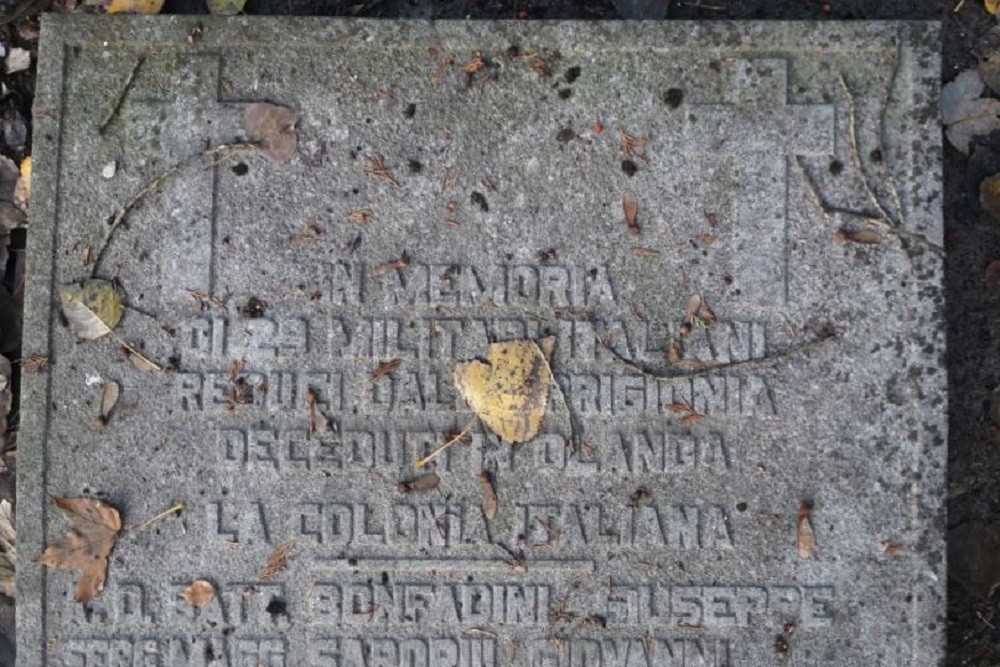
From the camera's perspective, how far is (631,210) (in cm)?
230

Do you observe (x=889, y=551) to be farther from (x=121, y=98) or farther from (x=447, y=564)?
(x=121, y=98)

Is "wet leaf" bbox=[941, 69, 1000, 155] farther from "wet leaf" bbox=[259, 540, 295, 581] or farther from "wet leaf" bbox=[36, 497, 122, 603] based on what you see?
"wet leaf" bbox=[36, 497, 122, 603]

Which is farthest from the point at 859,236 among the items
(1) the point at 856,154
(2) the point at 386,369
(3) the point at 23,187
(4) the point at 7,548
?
(4) the point at 7,548

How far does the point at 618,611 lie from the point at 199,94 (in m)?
1.82

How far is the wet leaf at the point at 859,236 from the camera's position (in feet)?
7.49

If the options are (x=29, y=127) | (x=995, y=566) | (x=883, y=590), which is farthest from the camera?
(x=29, y=127)

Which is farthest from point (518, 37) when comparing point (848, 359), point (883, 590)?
point (883, 590)

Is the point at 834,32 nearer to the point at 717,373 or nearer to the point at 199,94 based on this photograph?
the point at 717,373

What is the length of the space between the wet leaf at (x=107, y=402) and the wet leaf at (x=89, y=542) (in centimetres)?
20

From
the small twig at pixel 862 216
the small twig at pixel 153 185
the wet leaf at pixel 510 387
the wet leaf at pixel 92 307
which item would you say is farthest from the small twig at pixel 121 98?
the small twig at pixel 862 216

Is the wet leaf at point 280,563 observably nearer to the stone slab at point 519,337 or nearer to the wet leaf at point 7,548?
the stone slab at point 519,337

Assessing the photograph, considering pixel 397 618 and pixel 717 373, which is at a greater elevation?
pixel 717 373

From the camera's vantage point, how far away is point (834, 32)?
2.28m

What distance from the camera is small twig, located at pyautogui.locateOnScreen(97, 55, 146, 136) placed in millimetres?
2307
